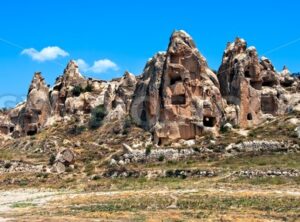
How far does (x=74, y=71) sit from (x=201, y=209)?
6538cm

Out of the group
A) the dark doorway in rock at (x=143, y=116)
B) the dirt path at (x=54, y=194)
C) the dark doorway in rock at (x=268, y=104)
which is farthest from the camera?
the dark doorway in rock at (x=143, y=116)

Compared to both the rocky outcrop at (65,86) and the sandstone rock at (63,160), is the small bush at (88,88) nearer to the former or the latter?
the rocky outcrop at (65,86)

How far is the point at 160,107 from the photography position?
2453 inches

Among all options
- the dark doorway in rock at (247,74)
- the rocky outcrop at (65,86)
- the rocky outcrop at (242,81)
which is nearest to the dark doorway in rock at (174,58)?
the rocky outcrop at (242,81)

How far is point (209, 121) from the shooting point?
62.8m

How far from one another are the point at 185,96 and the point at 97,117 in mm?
21672

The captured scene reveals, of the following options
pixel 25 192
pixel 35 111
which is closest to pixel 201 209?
pixel 25 192

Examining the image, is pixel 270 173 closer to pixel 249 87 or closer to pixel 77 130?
pixel 249 87

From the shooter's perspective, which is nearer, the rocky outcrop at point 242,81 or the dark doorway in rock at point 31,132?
the rocky outcrop at point 242,81

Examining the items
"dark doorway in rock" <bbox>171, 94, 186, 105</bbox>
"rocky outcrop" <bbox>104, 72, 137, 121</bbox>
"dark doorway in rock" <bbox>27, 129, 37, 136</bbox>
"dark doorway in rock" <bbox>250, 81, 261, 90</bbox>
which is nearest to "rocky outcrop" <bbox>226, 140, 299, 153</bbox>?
"dark doorway in rock" <bbox>171, 94, 186, 105</bbox>

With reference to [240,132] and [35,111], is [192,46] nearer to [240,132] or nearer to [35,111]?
[240,132]

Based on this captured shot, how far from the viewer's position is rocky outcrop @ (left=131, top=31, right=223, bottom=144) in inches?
2381

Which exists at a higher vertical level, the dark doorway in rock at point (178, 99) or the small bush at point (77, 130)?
the dark doorway in rock at point (178, 99)

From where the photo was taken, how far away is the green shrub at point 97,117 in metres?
77.7
